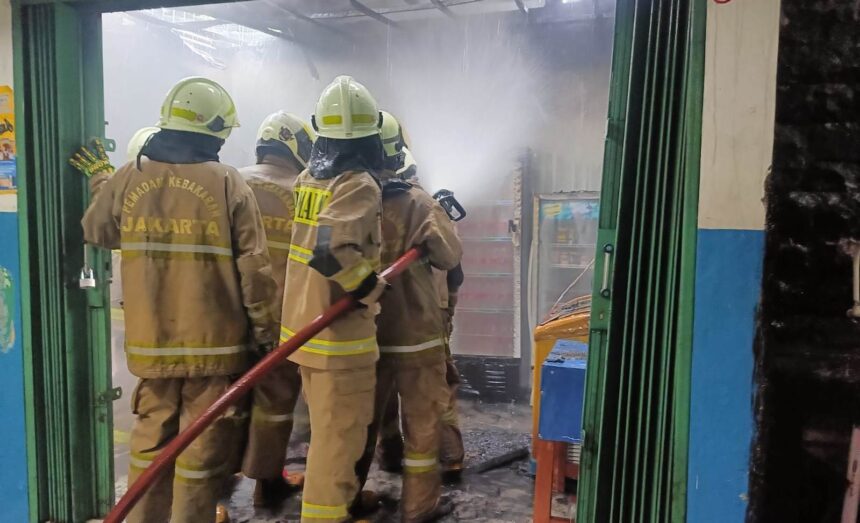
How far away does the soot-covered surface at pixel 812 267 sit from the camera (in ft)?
5.91

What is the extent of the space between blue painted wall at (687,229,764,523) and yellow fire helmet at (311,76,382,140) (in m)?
1.55

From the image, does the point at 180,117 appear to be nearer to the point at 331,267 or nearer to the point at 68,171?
the point at 68,171

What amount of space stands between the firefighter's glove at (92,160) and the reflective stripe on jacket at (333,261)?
3.02 ft

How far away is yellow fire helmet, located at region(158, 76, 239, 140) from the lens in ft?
9.32

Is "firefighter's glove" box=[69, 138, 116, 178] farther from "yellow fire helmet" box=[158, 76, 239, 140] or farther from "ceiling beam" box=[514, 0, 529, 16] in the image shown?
"ceiling beam" box=[514, 0, 529, 16]

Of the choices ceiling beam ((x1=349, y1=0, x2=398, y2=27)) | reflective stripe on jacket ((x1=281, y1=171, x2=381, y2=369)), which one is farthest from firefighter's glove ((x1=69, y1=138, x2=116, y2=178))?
ceiling beam ((x1=349, y1=0, x2=398, y2=27))

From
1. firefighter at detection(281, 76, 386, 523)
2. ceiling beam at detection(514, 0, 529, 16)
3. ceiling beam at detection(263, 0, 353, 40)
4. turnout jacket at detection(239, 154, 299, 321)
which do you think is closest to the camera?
firefighter at detection(281, 76, 386, 523)

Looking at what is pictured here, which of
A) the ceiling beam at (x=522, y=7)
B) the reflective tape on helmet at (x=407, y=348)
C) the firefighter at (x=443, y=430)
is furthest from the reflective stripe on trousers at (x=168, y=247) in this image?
the ceiling beam at (x=522, y=7)

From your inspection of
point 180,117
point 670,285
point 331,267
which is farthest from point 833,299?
point 180,117

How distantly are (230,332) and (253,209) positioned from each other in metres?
0.57

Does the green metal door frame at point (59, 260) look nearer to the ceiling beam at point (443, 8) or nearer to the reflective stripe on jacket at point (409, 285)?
the reflective stripe on jacket at point (409, 285)

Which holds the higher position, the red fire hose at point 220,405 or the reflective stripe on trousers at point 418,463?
the red fire hose at point 220,405

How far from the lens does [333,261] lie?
8.32 ft

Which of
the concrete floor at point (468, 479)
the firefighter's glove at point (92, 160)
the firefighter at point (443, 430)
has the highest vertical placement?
the firefighter's glove at point (92, 160)
